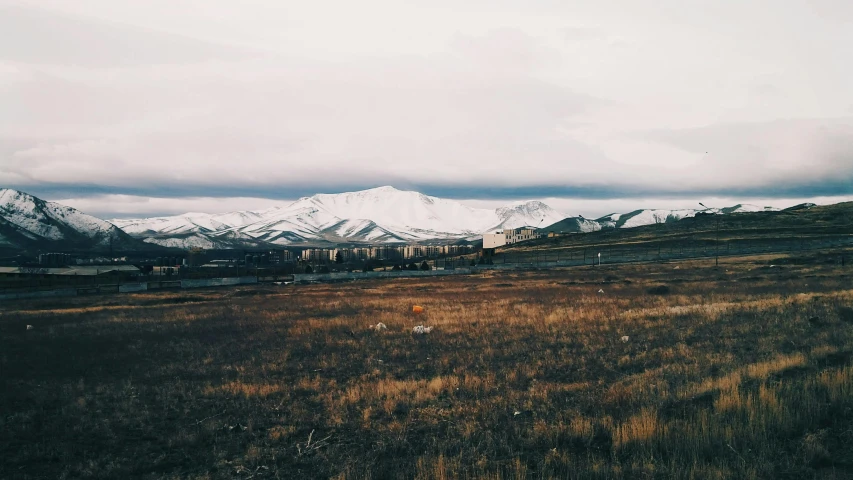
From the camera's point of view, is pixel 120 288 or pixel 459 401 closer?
pixel 459 401

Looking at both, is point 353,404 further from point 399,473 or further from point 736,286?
point 736,286

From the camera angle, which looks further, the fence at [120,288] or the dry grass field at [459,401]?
the fence at [120,288]

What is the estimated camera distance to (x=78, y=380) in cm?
1734

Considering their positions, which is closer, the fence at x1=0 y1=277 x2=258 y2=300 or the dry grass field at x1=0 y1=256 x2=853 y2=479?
the dry grass field at x1=0 y1=256 x2=853 y2=479

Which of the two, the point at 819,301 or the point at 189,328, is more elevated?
the point at 819,301

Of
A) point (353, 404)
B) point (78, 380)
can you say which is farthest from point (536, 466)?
point (78, 380)

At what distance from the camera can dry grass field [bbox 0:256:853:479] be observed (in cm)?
902

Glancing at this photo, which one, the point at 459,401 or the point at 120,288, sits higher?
the point at 459,401

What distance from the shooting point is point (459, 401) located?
Result: 13.0 m

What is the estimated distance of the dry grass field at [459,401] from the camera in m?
9.02

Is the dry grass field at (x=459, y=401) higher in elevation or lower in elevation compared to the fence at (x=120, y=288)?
higher

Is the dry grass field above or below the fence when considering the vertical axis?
above

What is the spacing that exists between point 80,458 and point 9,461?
4.50ft

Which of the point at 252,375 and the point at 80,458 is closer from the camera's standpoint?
the point at 80,458
